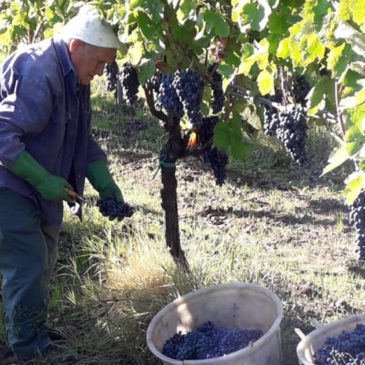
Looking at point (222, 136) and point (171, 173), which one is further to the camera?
point (171, 173)

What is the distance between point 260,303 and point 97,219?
2176 millimetres

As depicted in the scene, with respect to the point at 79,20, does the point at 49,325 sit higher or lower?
lower

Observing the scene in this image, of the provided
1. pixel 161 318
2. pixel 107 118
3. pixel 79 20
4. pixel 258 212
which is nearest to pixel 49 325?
pixel 161 318

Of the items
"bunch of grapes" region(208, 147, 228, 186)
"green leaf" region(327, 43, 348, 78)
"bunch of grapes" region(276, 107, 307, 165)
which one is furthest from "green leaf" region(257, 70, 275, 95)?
"bunch of grapes" region(208, 147, 228, 186)

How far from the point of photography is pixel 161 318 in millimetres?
3387

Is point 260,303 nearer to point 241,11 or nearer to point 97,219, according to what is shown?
point 241,11

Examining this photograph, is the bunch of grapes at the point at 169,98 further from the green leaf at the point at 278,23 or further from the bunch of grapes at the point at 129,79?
the green leaf at the point at 278,23

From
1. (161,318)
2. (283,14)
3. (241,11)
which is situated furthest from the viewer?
(161,318)

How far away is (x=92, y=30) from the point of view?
135 inches

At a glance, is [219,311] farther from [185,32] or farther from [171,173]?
[185,32]

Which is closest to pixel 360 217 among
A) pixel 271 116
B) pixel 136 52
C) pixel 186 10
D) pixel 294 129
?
pixel 294 129

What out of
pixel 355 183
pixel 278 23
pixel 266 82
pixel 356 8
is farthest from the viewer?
pixel 266 82

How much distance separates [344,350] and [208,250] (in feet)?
5.74

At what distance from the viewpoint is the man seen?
11.1ft
